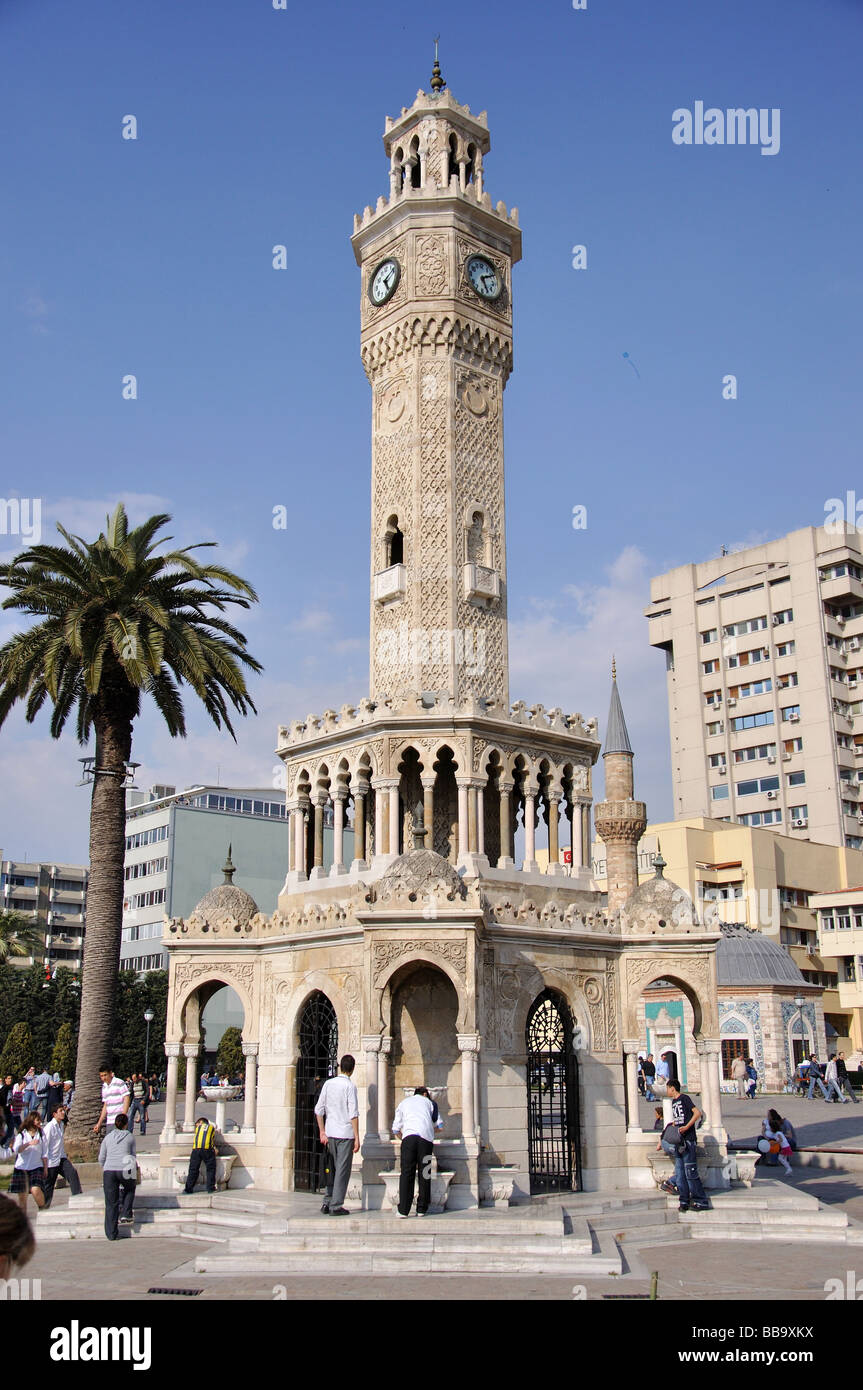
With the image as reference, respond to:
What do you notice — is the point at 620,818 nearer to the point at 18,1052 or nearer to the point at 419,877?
the point at 18,1052

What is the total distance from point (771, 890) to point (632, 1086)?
157 ft

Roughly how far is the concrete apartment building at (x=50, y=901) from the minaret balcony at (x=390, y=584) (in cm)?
8428

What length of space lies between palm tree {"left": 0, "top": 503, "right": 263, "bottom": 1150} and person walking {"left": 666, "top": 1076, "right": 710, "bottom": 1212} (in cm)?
1341

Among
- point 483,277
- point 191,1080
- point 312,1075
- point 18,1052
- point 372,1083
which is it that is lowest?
point 18,1052

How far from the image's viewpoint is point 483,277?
91.0ft

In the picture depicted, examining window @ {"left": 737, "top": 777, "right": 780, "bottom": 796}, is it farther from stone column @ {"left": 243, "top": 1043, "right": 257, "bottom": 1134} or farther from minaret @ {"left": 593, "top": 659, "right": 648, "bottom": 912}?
stone column @ {"left": 243, "top": 1043, "right": 257, "bottom": 1134}

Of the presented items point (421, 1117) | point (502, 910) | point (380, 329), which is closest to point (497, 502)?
point (380, 329)

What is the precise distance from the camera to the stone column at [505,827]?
24.2 m

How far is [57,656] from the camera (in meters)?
27.1

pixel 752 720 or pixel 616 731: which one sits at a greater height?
pixel 752 720

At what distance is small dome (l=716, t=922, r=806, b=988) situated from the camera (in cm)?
5716

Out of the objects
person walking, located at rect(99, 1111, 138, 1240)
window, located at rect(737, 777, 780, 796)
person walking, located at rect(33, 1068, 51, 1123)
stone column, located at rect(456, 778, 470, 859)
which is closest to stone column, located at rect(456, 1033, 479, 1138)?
person walking, located at rect(99, 1111, 138, 1240)

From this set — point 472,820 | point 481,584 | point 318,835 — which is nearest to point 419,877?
point 472,820
